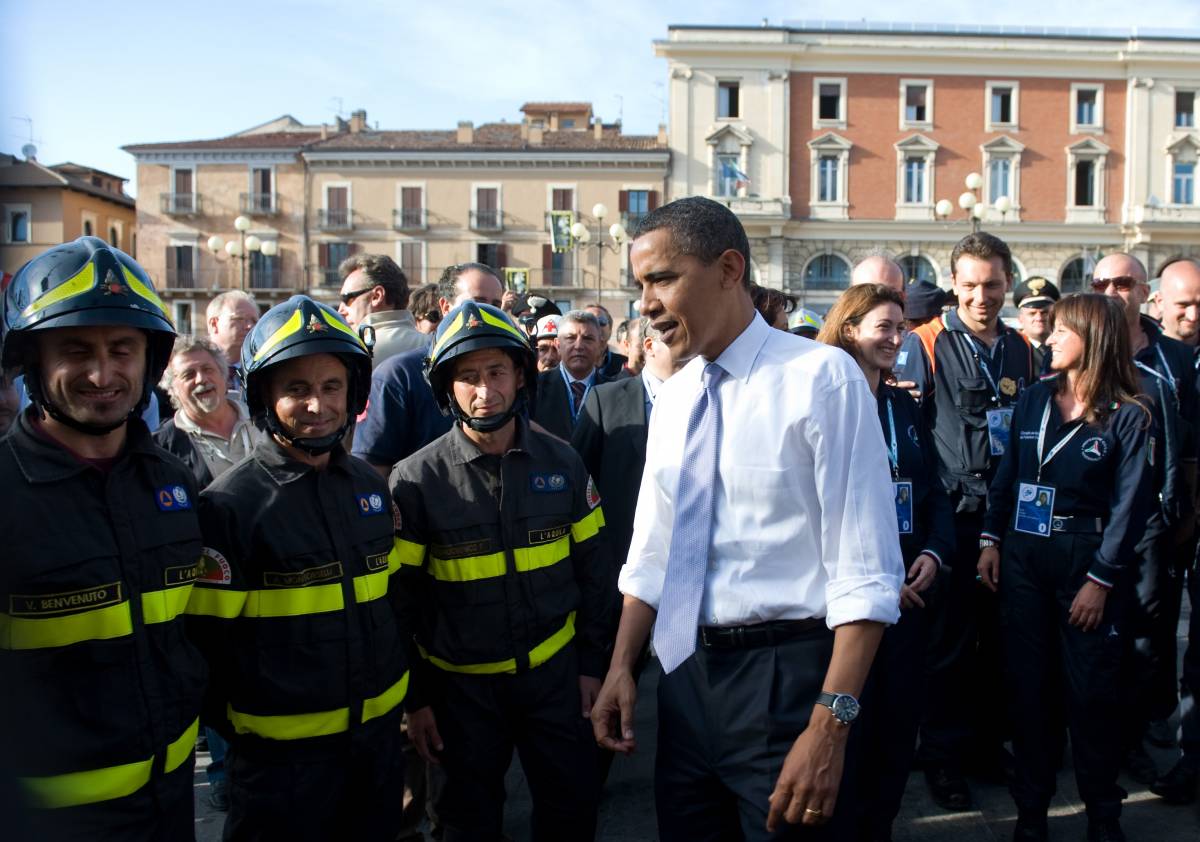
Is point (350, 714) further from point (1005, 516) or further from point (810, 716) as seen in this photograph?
point (1005, 516)

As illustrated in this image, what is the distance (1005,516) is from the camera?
13.3 ft

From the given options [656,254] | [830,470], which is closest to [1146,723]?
[830,470]

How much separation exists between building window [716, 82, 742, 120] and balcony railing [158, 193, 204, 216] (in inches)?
1062

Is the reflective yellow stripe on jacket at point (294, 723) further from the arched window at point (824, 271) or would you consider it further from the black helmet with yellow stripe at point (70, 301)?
the arched window at point (824, 271)

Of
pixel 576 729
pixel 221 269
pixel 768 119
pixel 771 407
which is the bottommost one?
pixel 576 729

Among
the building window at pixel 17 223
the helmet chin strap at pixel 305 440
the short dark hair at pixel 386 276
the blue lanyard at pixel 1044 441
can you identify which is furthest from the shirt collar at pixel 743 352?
the short dark hair at pixel 386 276

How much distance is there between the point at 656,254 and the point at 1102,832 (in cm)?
308

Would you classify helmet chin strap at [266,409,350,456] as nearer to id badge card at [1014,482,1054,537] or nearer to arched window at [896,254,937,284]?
id badge card at [1014,482,1054,537]

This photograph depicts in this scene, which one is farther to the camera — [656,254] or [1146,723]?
[1146,723]

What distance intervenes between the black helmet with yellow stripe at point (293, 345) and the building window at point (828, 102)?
47.5m

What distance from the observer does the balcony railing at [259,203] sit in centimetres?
4878

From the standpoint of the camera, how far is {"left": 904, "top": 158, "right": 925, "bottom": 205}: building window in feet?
154

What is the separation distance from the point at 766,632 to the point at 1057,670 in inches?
86.5

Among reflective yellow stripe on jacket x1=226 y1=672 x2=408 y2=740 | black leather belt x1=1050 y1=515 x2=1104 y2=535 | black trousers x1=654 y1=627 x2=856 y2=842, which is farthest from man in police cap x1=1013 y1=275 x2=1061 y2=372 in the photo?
reflective yellow stripe on jacket x1=226 y1=672 x2=408 y2=740
